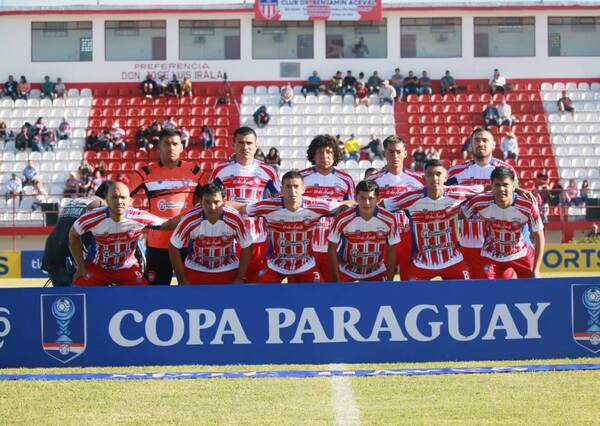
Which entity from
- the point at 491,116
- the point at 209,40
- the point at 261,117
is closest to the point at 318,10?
the point at 209,40

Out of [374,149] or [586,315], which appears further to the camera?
[374,149]

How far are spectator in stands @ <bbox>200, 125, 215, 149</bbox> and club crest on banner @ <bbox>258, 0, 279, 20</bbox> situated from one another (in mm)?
4780

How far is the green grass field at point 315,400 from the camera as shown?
640 cm

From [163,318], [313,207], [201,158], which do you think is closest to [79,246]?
[163,318]

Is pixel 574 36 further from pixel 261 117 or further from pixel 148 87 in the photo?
pixel 148 87

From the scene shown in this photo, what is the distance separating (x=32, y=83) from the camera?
33.9 meters

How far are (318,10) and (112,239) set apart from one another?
83.9 feet

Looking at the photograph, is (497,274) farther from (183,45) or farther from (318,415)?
(183,45)

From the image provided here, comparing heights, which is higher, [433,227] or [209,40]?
[209,40]

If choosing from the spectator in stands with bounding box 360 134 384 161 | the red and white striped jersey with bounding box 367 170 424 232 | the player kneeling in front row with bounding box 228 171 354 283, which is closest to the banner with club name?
the spectator in stands with bounding box 360 134 384 161

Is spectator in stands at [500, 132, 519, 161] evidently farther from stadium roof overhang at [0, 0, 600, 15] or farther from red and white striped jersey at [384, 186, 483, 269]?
red and white striped jersey at [384, 186, 483, 269]

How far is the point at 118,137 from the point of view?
31328 mm

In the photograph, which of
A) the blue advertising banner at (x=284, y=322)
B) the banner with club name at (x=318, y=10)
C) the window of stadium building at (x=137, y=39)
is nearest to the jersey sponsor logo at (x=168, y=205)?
the blue advertising banner at (x=284, y=322)

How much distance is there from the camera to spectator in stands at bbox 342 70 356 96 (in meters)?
33.1
